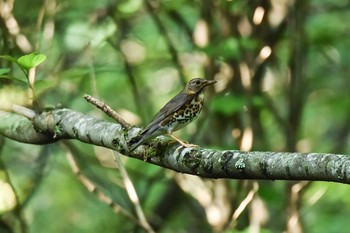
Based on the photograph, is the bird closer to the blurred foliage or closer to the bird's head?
the bird's head

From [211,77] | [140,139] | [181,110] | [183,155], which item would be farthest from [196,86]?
[211,77]

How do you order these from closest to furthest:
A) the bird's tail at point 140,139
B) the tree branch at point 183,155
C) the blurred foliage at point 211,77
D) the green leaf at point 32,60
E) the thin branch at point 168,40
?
the tree branch at point 183,155 → the bird's tail at point 140,139 → the green leaf at point 32,60 → the blurred foliage at point 211,77 → the thin branch at point 168,40

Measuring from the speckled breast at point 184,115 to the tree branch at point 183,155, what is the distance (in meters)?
0.57

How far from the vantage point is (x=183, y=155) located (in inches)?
129

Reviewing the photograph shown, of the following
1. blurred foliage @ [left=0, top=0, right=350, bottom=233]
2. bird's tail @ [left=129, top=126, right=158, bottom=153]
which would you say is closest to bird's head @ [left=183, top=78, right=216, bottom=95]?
blurred foliage @ [left=0, top=0, right=350, bottom=233]

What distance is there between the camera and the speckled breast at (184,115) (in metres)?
4.24

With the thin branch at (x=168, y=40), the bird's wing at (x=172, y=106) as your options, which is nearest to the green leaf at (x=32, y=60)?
the bird's wing at (x=172, y=106)

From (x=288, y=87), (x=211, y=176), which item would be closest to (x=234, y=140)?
(x=288, y=87)

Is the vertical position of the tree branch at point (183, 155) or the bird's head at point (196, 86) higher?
the tree branch at point (183, 155)

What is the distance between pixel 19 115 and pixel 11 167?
5979mm

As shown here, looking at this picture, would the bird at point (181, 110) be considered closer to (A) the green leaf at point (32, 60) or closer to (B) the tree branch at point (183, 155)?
(B) the tree branch at point (183, 155)

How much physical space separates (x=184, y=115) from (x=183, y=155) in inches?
43.2

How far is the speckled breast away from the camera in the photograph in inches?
167

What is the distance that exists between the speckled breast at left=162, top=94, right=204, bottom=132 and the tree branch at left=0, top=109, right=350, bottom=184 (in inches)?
22.3
